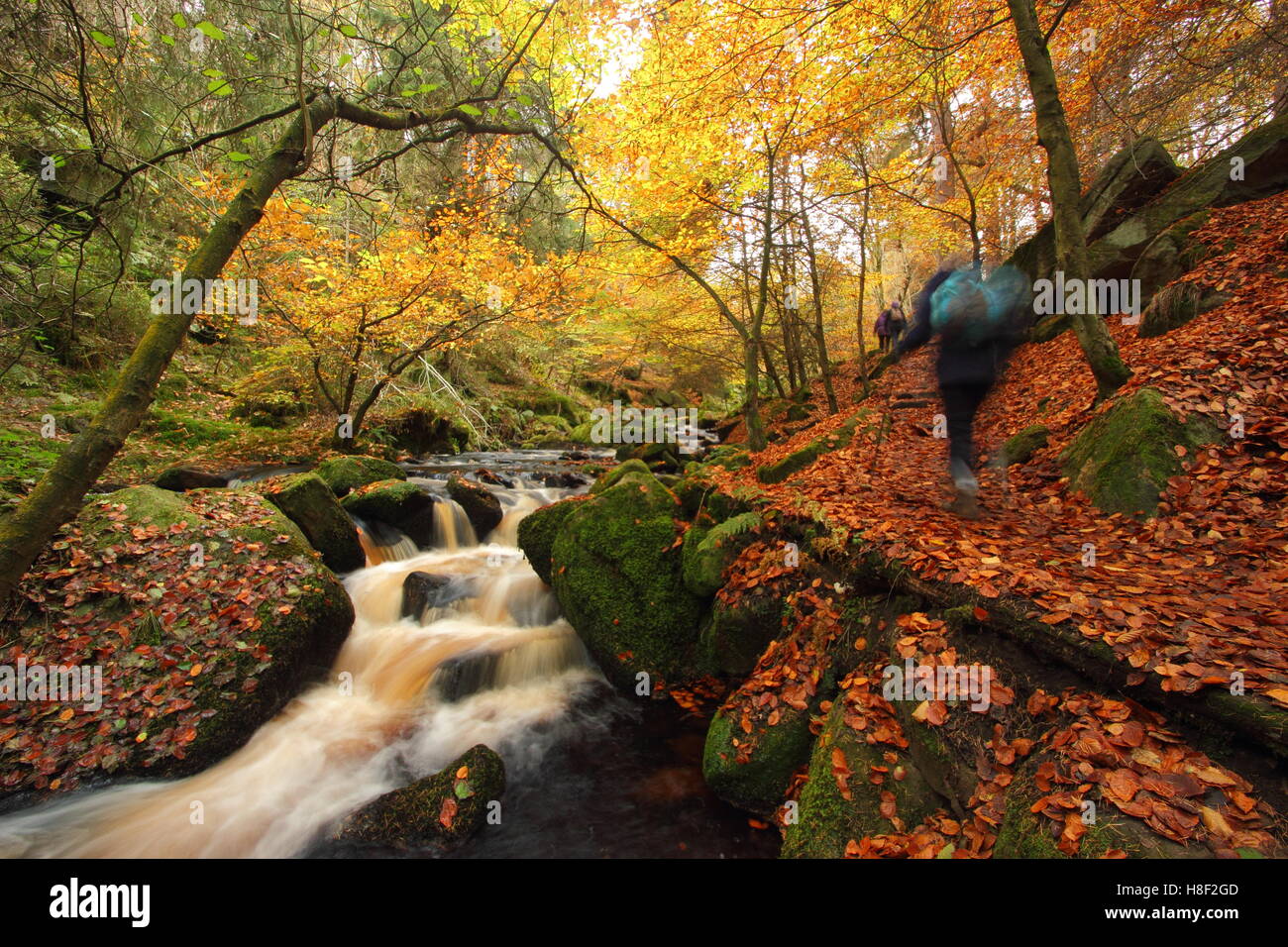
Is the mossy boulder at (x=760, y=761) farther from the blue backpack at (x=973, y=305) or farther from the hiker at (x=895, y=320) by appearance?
the hiker at (x=895, y=320)

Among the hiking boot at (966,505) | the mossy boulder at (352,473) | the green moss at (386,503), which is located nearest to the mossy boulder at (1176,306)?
the hiking boot at (966,505)

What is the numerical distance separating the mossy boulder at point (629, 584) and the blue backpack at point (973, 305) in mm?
3689

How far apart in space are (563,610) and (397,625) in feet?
8.04

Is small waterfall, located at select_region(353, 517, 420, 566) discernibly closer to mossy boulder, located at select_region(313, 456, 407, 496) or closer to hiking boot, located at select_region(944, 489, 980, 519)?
mossy boulder, located at select_region(313, 456, 407, 496)

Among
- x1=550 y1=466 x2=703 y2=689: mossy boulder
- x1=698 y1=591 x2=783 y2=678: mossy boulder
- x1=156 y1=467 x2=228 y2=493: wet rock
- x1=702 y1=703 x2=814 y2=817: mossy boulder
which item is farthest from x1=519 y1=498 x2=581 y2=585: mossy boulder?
x1=156 y1=467 x2=228 y2=493: wet rock

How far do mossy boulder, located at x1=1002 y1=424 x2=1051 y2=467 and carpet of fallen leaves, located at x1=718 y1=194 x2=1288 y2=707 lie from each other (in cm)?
11

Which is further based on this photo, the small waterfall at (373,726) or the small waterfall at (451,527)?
the small waterfall at (451,527)

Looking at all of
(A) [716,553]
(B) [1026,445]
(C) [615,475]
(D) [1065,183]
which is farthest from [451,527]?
(D) [1065,183]

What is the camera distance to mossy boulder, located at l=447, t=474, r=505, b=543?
32.1ft

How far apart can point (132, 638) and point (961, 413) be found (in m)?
7.99

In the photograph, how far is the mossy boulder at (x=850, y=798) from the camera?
115 inches

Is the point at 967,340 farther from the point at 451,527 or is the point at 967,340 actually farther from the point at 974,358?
the point at 451,527
